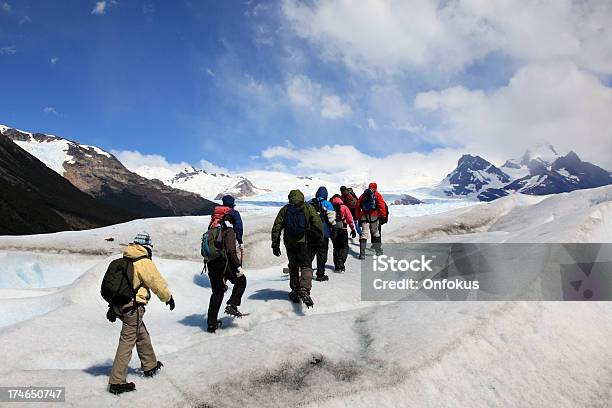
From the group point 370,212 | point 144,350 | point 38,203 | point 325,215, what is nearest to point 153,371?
point 144,350

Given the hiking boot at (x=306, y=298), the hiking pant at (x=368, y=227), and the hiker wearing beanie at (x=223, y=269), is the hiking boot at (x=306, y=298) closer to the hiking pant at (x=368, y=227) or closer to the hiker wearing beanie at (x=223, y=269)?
the hiker wearing beanie at (x=223, y=269)

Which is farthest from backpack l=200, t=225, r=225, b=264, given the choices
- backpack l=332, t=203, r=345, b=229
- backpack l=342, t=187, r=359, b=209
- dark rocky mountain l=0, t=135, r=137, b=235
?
dark rocky mountain l=0, t=135, r=137, b=235

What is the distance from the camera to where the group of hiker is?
6.09 meters

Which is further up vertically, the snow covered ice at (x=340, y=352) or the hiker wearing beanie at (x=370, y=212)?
the hiker wearing beanie at (x=370, y=212)

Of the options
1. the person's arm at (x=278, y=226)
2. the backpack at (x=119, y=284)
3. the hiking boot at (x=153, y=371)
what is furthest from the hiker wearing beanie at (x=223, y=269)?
the backpack at (x=119, y=284)

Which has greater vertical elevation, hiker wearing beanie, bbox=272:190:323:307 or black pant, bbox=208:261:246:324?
hiker wearing beanie, bbox=272:190:323:307

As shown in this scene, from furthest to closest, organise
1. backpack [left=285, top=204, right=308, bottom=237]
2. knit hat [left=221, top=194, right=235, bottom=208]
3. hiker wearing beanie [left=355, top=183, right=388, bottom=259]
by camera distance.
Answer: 1. hiker wearing beanie [left=355, top=183, right=388, bottom=259]
2. backpack [left=285, top=204, right=308, bottom=237]
3. knit hat [left=221, top=194, right=235, bottom=208]

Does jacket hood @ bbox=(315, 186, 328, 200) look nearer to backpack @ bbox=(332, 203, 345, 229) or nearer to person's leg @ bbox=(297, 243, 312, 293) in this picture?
backpack @ bbox=(332, 203, 345, 229)

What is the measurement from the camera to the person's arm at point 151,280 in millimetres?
6203

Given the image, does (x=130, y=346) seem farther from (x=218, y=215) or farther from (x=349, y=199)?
(x=349, y=199)

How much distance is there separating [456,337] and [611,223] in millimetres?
5871

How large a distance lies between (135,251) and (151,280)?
491 millimetres

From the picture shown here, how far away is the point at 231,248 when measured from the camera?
27.4 feet

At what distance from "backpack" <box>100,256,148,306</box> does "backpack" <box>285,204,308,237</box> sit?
377 cm
